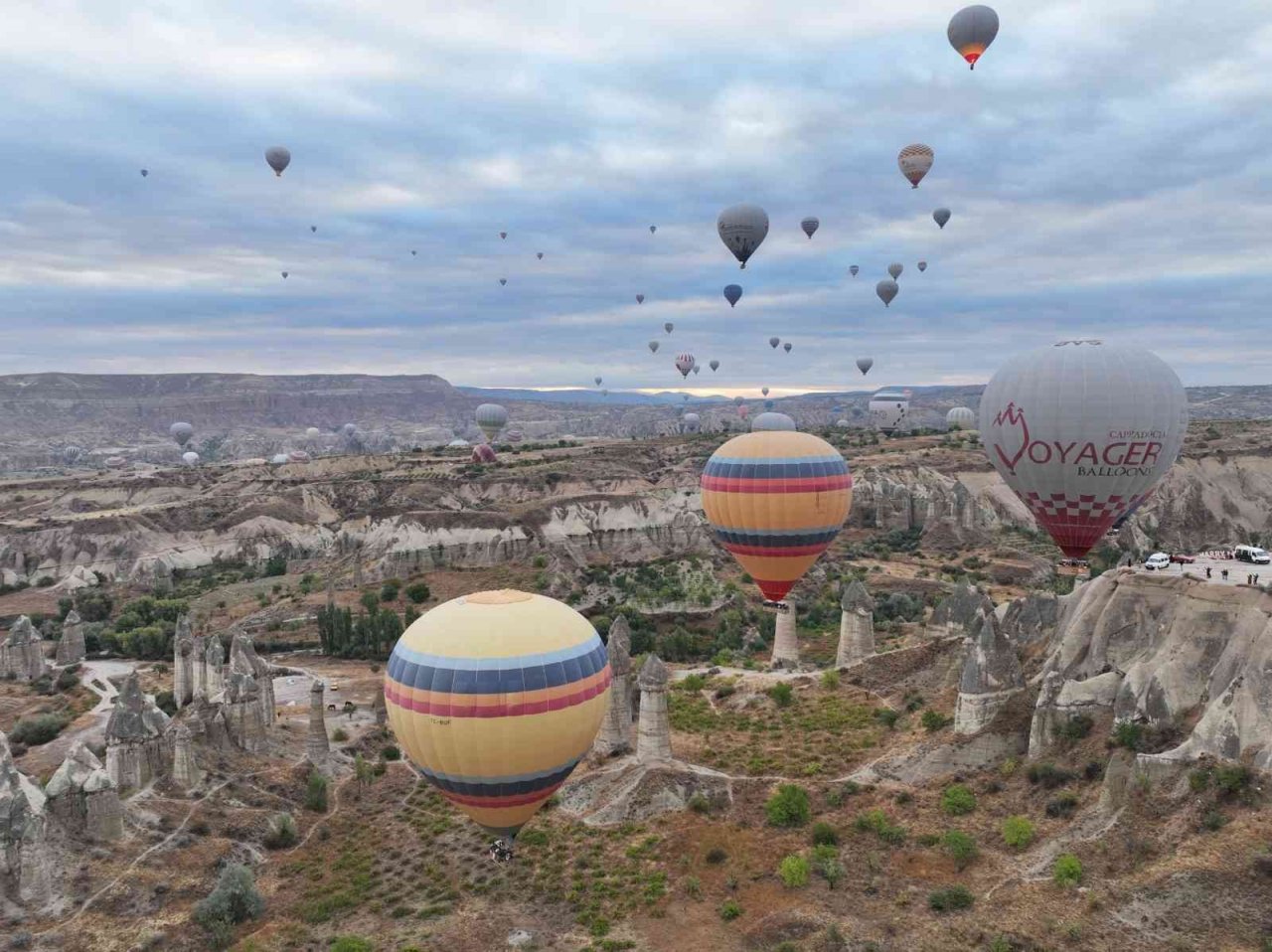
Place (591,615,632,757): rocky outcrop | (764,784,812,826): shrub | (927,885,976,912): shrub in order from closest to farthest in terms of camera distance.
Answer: (927,885,976,912): shrub, (764,784,812,826): shrub, (591,615,632,757): rocky outcrop

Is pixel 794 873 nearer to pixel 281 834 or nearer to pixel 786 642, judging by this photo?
pixel 281 834

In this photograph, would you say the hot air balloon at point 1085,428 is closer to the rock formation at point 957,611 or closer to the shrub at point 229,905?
the rock formation at point 957,611

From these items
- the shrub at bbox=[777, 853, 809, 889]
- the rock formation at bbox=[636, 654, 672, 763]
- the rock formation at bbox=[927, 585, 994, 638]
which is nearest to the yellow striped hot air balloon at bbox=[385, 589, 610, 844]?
the shrub at bbox=[777, 853, 809, 889]

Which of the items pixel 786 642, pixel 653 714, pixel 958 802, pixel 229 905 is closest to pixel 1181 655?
pixel 958 802

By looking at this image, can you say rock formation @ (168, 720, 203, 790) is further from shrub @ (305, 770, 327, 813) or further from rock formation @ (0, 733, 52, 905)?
rock formation @ (0, 733, 52, 905)

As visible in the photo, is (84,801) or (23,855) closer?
(23,855)

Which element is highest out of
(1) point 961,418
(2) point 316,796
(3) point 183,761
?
(1) point 961,418

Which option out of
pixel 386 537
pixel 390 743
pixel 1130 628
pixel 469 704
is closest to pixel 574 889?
pixel 469 704

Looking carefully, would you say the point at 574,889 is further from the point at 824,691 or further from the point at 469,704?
the point at 824,691
